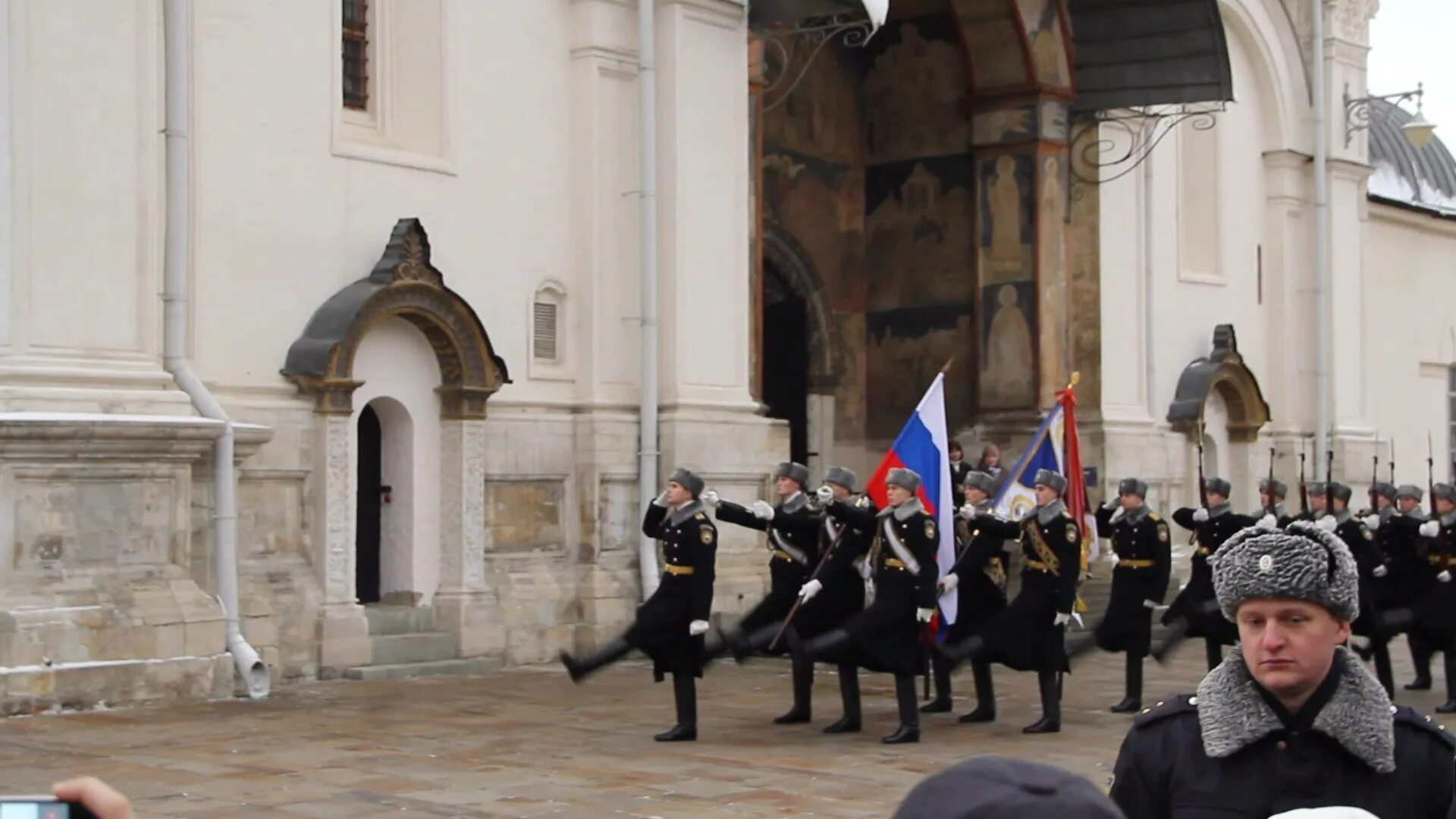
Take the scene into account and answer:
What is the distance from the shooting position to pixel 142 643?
11.9 metres

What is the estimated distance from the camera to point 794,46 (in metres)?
21.1

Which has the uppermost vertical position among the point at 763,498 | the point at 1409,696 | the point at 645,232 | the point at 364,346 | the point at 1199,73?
the point at 1199,73

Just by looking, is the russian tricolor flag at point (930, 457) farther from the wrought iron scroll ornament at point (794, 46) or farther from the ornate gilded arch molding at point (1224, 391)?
the ornate gilded arch molding at point (1224, 391)

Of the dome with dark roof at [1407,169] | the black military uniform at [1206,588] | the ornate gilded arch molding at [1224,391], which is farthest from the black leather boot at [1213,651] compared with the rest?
the dome with dark roof at [1407,169]

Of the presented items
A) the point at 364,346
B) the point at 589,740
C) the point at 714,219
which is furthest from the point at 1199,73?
the point at 589,740

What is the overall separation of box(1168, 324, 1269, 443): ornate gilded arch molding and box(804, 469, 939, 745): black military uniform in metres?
11.7

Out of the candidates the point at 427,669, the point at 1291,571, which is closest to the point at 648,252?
the point at 427,669

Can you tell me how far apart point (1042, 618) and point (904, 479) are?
1256mm

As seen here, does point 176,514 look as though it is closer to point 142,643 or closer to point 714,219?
point 142,643

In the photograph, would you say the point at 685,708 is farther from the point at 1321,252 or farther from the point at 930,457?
the point at 1321,252

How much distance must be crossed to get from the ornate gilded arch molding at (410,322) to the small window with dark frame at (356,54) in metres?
1.15

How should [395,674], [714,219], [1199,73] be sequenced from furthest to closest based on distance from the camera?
1. [1199,73]
2. [714,219]
3. [395,674]

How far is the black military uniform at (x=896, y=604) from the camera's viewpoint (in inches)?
451

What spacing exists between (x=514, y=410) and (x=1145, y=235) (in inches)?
392
